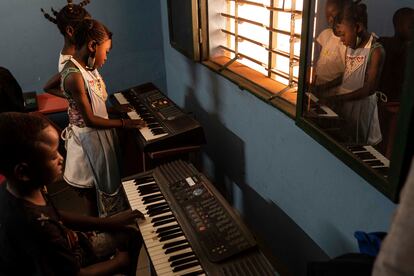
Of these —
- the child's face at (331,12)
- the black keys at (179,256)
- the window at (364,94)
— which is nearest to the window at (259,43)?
the window at (364,94)

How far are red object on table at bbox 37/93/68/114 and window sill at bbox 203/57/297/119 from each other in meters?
1.34

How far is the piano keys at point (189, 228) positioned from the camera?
1.67 metres

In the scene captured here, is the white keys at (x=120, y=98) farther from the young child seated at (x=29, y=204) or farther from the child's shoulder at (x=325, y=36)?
the child's shoulder at (x=325, y=36)

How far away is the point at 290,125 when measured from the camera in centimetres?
197

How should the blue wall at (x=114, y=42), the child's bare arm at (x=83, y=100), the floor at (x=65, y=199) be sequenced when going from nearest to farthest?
1. the child's bare arm at (x=83, y=100)
2. the floor at (x=65, y=199)
3. the blue wall at (x=114, y=42)

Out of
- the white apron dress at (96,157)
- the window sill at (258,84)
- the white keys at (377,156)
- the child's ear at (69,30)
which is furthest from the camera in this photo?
the child's ear at (69,30)

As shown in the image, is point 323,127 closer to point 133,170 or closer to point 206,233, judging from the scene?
point 206,233

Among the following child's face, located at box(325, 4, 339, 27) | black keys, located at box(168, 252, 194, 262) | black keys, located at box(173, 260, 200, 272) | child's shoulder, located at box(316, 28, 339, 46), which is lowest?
black keys, located at box(173, 260, 200, 272)

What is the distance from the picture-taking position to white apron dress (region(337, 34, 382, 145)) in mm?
1361

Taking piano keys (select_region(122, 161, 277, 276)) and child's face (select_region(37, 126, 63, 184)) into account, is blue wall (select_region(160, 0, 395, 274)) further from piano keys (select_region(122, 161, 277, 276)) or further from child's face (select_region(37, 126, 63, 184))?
child's face (select_region(37, 126, 63, 184))

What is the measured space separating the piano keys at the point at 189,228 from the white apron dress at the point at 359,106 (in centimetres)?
61

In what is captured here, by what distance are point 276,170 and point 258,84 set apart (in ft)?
1.54

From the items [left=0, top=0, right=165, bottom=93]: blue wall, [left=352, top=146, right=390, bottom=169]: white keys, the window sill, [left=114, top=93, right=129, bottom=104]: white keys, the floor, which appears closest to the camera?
[left=352, top=146, right=390, bottom=169]: white keys

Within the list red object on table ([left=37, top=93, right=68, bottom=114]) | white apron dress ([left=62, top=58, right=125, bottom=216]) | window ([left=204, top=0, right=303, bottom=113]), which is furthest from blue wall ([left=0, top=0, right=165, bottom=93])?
white apron dress ([left=62, top=58, right=125, bottom=216])
